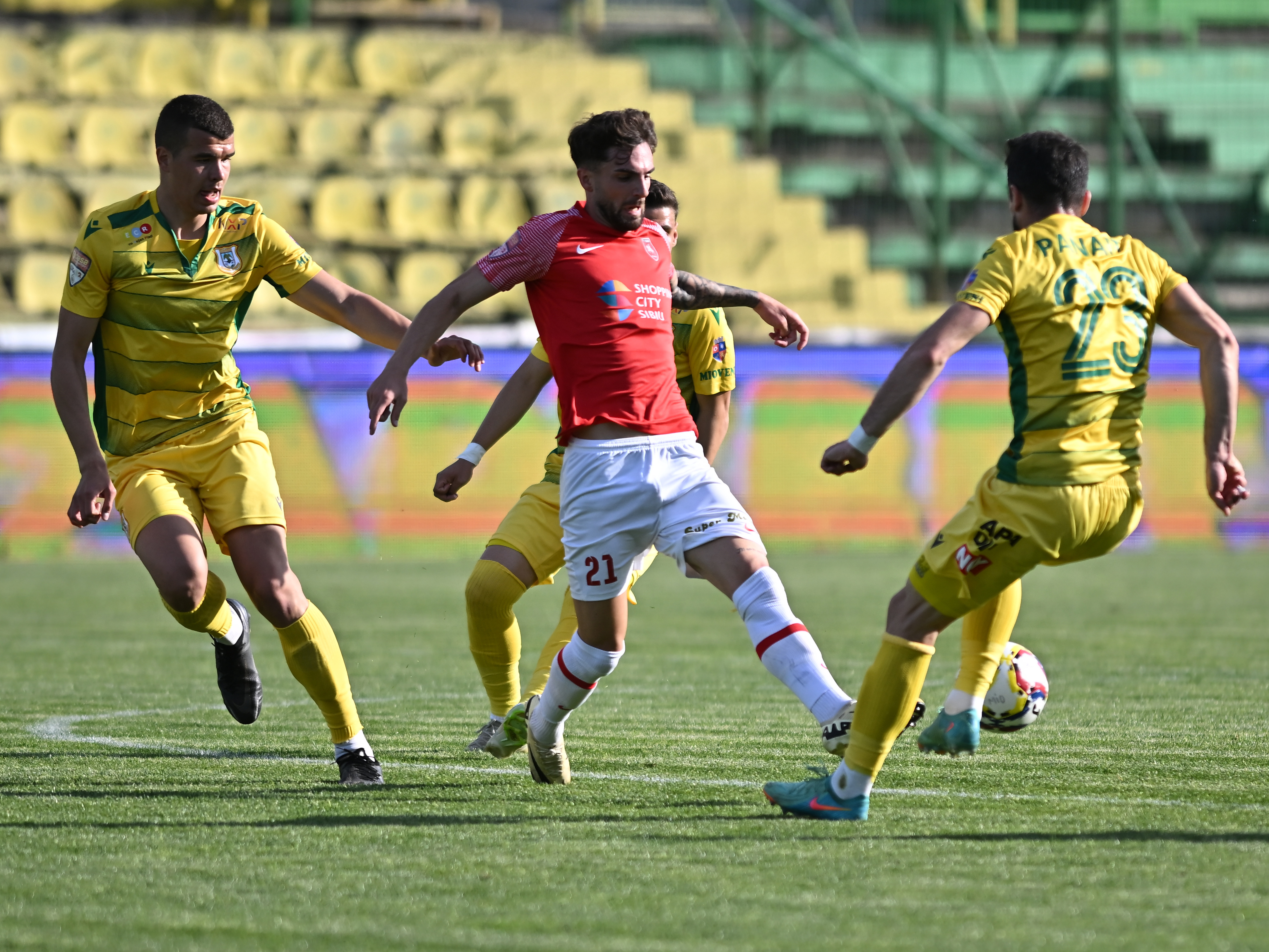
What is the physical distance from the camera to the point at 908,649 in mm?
4781

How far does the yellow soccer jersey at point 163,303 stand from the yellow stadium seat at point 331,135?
15.4 meters

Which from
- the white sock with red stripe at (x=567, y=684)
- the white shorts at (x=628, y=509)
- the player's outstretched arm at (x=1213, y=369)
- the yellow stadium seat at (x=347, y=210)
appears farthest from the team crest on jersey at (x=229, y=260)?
the yellow stadium seat at (x=347, y=210)

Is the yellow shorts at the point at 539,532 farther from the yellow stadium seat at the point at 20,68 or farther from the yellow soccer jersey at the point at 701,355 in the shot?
the yellow stadium seat at the point at 20,68

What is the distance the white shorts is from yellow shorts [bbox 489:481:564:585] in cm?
99

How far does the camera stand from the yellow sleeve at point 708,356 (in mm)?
6363

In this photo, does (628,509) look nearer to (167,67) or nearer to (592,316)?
(592,316)

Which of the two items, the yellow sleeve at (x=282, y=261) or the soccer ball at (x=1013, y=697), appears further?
the yellow sleeve at (x=282, y=261)

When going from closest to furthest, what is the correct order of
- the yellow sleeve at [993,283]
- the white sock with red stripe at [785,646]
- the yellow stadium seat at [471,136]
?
the yellow sleeve at [993,283]
the white sock with red stripe at [785,646]
the yellow stadium seat at [471,136]

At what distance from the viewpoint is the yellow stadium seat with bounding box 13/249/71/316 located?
18.3 metres

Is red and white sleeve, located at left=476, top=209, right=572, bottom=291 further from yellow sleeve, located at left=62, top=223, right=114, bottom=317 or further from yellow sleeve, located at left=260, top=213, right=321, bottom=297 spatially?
yellow sleeve, located at left=62, top=223, right=114, bottom=317

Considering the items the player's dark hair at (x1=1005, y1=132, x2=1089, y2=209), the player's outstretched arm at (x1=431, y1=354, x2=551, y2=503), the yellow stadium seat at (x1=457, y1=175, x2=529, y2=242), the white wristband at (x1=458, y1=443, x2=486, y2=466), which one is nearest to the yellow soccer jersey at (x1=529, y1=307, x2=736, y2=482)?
the player's outstretched arm at (x1=431, y1=354, x2=551, y2=503)

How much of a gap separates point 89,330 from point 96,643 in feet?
16.0

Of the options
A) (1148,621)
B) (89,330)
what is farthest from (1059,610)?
(89,330)

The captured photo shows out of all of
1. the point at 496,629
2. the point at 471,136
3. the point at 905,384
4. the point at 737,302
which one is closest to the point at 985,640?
the point at 905,384
